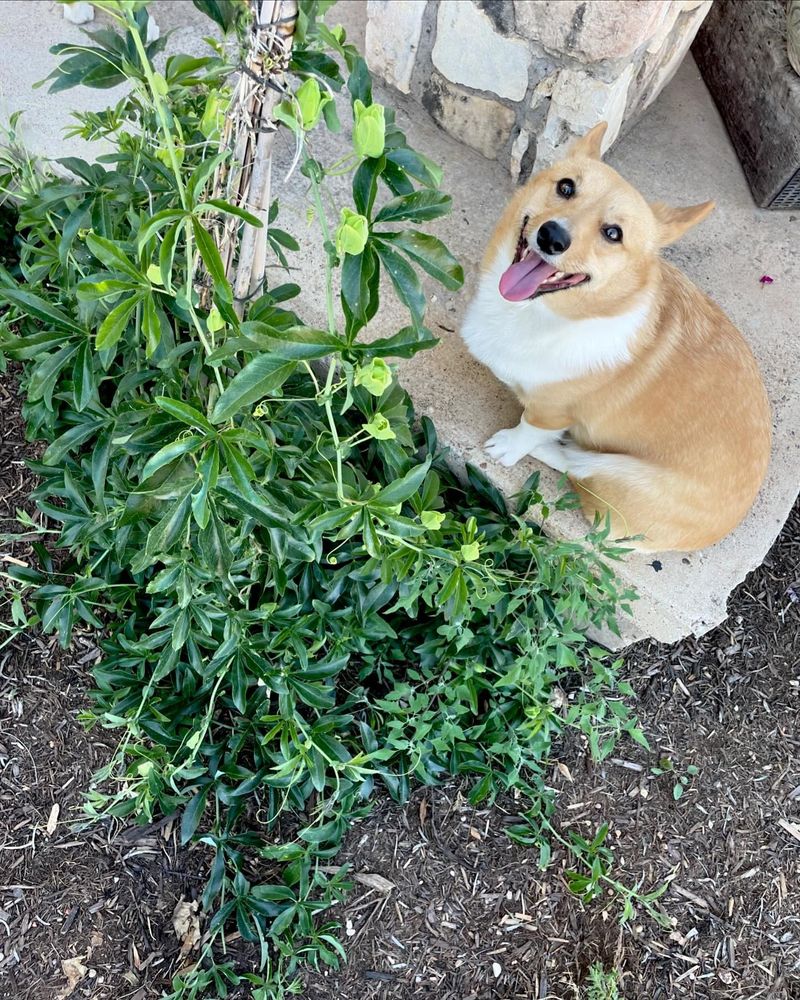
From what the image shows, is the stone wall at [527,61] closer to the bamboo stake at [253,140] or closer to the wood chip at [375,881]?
the bamboo stake at [253,140]

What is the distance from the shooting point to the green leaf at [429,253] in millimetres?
1303

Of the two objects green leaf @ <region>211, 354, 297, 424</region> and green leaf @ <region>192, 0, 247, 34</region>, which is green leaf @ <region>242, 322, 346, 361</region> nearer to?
green leaf @ <region>211, 354, 297, 424</region>

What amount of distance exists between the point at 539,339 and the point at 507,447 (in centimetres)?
36

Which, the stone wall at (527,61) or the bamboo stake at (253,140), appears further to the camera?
the stone wall at (527,61)

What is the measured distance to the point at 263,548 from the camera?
6.36 feet

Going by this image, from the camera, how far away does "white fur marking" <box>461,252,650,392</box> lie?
2.08 meters

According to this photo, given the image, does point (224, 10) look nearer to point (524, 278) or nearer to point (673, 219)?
point (524, 278)

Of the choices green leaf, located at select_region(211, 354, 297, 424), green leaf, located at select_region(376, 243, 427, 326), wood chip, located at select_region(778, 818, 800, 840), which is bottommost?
wood chip, located at select_region(778, 818, 800, 840)

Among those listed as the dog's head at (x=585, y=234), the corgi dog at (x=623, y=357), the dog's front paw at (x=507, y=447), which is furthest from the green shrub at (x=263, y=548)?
the dog's head at (x=585, y=234)

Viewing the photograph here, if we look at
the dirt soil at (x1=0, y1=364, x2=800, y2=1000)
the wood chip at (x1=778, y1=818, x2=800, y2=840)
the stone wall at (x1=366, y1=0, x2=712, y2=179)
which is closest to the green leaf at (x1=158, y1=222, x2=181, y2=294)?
the dirt soil at (x1=0, y1=364, x2=800, y2=1000)

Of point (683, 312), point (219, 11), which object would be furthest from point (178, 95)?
point (683, 312)

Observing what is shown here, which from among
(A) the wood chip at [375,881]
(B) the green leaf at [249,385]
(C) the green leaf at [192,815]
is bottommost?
(A) the wood chip at [375,881]

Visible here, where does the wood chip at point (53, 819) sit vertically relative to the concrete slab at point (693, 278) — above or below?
below

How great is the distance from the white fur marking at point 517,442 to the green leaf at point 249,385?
1.19 meters
